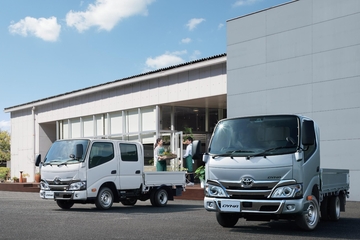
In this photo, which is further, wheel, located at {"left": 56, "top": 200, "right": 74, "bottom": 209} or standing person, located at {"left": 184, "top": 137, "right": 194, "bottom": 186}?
standing person, located at {"left": 184, "top": 137, "right": 194, "bottom": 186}

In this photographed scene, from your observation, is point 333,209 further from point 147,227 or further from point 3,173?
point 3,173

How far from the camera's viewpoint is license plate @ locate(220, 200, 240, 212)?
10.1 metres

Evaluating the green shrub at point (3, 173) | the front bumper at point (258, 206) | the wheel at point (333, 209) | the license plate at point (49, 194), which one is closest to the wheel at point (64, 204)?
the license plate at point (49, 194)

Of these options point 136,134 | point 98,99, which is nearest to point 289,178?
point 136,134

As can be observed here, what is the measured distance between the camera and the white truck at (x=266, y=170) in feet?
32.6

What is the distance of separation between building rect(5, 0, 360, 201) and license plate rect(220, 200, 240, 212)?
8.97 m

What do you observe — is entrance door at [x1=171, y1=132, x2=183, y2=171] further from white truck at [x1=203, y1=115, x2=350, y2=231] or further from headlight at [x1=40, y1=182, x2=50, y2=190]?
white truck at [x1=203, y1=115, x2=350, y2=231]

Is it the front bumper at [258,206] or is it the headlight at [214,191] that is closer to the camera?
the front bumper at [258,206]

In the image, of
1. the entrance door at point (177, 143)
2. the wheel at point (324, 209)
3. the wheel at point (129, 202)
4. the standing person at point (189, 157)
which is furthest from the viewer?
the entrance door at point (177, 143)

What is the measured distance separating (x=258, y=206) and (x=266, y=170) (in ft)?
2.08

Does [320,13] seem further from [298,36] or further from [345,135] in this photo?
[345,135]

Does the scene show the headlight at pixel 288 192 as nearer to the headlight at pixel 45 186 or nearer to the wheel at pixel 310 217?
the wheel at pixel 310 217

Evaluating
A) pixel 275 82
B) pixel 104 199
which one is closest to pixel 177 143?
pixel 275 82

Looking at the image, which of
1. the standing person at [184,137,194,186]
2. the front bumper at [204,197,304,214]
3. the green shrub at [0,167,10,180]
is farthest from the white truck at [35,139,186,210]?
the green shrub at [0,167,10,180]
